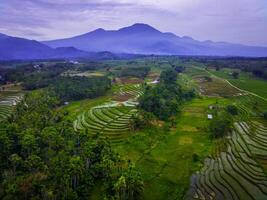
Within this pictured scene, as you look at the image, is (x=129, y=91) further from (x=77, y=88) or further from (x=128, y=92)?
(x=77, y=88)

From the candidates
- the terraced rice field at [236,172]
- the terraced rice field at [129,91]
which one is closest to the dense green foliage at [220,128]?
the terraced rice field at [236,172]

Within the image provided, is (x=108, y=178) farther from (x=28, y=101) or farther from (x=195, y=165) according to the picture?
(x=28, y=101)

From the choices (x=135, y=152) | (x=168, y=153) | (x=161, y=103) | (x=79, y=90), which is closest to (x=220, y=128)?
(x=168, y=153)

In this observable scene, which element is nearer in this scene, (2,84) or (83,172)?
(83,172)

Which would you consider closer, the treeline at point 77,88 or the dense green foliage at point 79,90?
the dense green foliage at point 79,90

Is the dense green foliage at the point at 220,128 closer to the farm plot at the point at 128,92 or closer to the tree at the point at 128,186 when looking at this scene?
the tree at the point at 128,186

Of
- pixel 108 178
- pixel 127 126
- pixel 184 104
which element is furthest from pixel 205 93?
pixel 108 178
